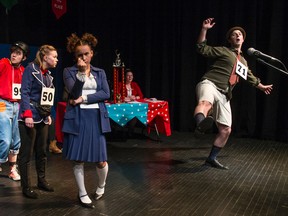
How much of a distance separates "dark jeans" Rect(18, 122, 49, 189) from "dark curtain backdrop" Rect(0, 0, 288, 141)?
10.0 ft

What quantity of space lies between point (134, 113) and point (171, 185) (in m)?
1.71

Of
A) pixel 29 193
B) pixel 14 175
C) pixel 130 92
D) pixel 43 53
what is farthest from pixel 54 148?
pixel 43 53

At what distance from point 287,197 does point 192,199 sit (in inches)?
32.1

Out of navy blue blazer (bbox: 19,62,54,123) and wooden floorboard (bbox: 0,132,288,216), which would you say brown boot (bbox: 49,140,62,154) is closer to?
wooden floorboard (bbox: 0,132,288,216)

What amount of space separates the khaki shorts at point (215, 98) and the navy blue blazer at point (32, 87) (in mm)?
1500

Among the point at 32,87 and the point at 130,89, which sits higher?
the point at 32,87

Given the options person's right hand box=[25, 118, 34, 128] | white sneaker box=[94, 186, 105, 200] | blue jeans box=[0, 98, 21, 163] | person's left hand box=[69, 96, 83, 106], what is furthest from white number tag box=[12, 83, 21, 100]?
white sneaker box=[94, 186, 105, 200]

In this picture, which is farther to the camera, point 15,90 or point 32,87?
point 15,90

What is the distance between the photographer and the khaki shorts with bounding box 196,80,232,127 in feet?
11.8

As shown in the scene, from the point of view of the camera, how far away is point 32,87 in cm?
292

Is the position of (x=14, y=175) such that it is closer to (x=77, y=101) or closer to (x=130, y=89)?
(x=77, y=101)

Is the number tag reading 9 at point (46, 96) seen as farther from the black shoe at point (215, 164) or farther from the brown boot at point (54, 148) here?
the black shoe at point (215, 164)

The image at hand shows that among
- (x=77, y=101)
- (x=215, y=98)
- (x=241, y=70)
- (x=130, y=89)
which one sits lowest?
(x=130, y=89)

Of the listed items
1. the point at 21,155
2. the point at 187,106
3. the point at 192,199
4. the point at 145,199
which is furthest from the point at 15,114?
the point at 187,106
